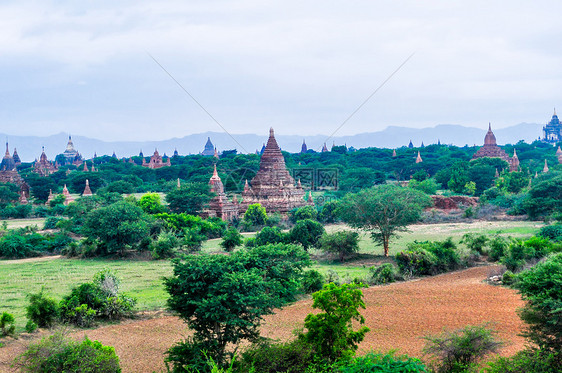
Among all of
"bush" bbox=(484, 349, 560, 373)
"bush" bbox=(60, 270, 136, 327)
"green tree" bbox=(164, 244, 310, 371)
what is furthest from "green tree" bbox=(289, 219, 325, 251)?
"bush" bbox=(484, 349, 560, 373)

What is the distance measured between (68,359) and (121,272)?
16.1m

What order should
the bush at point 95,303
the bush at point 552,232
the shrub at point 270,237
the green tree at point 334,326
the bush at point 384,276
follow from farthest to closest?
the shrub at point 270,237, the bush at point 552,232, the bush at point 384,276, the bush at point 95,303, the green tree at point 334,326

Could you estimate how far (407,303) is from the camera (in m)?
19.8

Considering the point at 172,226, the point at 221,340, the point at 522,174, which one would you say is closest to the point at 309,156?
the point at 522,174

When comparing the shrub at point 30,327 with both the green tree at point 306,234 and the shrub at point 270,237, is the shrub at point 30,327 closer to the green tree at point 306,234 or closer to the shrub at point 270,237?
the shrub at point 270,237

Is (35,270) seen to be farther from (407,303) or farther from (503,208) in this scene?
(503,208)

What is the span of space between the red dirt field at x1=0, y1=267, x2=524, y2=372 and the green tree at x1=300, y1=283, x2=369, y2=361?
1851mm

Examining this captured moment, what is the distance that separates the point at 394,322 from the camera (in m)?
17.6

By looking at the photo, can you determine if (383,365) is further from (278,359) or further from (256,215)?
(256,215)

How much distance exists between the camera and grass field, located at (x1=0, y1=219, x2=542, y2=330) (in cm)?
2155

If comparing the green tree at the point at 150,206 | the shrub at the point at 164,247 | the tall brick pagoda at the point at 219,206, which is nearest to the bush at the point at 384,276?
the shrub at the point at 164,247

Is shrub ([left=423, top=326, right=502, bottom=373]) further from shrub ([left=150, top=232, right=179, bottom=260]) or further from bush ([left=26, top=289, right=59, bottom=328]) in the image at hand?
shrub ([left=150, top=232, right=179, bottom=260])

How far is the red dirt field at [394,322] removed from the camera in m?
15.1

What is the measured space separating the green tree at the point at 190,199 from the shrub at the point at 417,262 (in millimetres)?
25677
